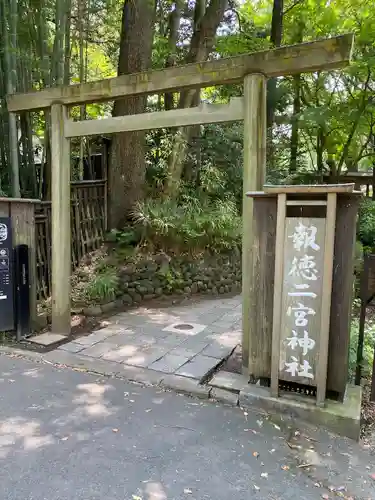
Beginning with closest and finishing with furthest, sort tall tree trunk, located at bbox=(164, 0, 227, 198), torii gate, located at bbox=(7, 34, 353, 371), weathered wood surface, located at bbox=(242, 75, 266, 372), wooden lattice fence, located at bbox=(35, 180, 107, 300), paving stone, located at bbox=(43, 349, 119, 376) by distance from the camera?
torii gate, located at bbox=(7, 34, 353, 371), weathered wood surface, located at bbox=(242, 75, 266, 372), paving stone, located at bbox=(43, 349, 119, 376), wooden lattice fence, located at bbox=(35, 180, 107, 300), tall tree trunk, located at bbox=(164, 0, 227, 198)

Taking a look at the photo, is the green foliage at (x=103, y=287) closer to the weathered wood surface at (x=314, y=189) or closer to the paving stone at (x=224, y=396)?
the paving stone at (x=224, y=396)

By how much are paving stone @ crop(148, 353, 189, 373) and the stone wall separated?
1.94 metres

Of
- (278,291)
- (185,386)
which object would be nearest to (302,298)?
(278,291)

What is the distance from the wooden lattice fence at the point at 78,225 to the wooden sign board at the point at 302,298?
382 centimetres

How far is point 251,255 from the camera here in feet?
11.6

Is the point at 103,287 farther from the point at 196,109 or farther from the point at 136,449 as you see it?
the point at 136,449

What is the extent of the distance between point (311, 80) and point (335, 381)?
36.4ft

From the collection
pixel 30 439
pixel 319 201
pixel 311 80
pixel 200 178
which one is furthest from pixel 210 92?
pixel 30 439

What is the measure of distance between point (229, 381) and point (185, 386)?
1.30ft

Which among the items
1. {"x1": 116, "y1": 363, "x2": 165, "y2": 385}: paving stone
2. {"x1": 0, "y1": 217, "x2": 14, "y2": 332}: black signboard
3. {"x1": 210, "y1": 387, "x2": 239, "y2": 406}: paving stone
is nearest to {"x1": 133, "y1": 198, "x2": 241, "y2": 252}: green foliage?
{"x1": 0, "y1": 217, "x2": 14, "y2": 332}: black signboard

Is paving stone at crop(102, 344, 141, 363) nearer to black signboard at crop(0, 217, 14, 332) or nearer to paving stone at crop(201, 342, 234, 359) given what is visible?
paving stone at crop(201, 342, 234, 359)

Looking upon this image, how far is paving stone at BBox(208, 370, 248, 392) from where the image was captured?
339 centimetres

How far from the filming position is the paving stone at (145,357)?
3.99 metres

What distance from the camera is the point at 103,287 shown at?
5.88m
